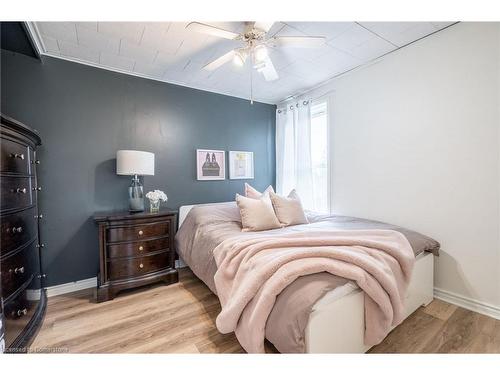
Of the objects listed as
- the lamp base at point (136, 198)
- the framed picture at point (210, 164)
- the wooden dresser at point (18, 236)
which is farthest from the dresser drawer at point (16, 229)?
the framed picture at point (210, 164)

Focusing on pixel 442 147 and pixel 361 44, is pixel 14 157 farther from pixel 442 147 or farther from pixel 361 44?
pixel 442 147

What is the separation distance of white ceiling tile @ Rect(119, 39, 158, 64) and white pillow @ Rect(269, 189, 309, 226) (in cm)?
190

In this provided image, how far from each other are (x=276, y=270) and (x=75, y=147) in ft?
7.81

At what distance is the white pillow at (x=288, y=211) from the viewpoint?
2.37 metres

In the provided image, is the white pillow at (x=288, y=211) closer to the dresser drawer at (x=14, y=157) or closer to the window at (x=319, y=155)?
the window at (x=319, y=155)

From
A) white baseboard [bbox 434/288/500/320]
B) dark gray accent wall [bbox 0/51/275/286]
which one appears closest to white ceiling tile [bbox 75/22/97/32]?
dark gray accent wall [bbox 0/51/275/286]

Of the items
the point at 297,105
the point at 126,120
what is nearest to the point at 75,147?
the point at 126,120

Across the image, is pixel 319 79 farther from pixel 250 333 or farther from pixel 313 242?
pixel 250 333

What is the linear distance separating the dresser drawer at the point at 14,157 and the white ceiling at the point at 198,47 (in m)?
1.05

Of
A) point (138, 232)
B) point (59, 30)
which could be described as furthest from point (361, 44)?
point (138, 232)

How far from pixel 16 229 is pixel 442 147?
3332mm

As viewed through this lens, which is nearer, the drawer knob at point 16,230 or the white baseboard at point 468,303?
the drawer knob at point 16,230
